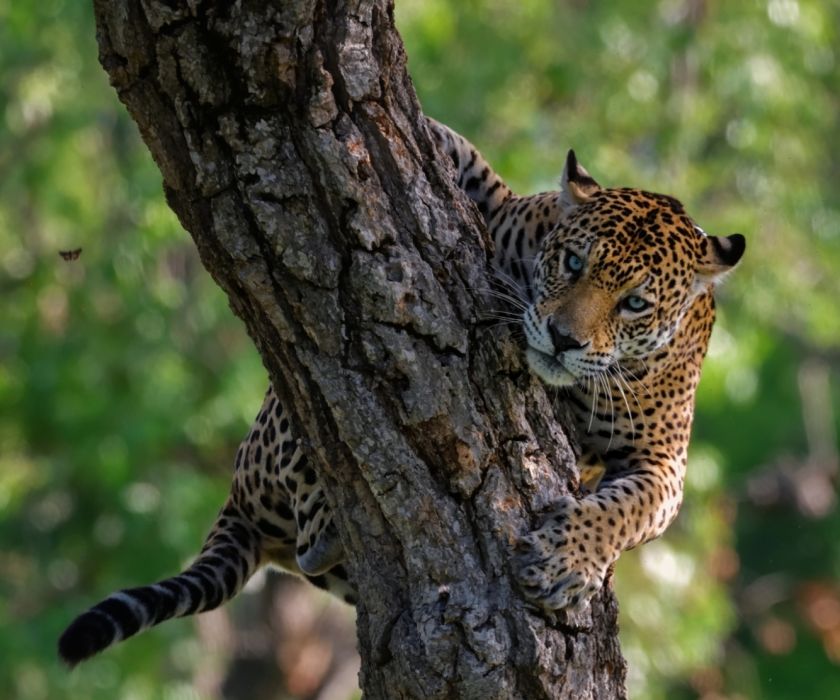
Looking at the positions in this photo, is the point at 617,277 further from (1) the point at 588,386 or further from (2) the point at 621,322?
(1) the point at 588,386

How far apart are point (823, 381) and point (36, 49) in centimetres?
1424

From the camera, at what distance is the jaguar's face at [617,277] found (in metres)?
5.82

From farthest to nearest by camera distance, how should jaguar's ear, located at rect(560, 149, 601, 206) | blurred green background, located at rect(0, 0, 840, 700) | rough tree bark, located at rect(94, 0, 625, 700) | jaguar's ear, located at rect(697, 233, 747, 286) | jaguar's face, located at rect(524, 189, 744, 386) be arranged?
blurred green background, located at rect(0, 0, 840, 700), jaguar's ear, located at rect(560, 149, 601, 206), jaguar's ear, located at rect(697, 233, 747, 286), jaguar's face, located at rect(524, 189, 744, 386), rough tree bark, located at rect(94, 0, 625, 700)

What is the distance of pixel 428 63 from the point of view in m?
16.4

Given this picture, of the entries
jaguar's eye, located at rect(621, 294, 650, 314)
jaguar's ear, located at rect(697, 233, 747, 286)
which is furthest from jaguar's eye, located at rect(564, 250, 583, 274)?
jaguar's ear, located at rect(697, 233, 747, 286)

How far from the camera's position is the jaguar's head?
583 cm

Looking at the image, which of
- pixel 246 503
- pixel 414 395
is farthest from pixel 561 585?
pixel 246 503

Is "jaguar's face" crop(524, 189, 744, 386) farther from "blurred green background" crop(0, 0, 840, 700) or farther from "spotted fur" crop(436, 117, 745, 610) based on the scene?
"blurred green background" crop(0, 0, 840, 700)

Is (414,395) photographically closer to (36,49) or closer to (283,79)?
(283,79)

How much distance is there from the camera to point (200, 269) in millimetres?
19109

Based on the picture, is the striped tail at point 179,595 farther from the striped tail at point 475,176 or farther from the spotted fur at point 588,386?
the striped tail at point 475,176

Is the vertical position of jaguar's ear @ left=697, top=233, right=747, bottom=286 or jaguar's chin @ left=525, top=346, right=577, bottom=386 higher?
jaguar's ear @ left=697, top=233, right=747, bottom=286

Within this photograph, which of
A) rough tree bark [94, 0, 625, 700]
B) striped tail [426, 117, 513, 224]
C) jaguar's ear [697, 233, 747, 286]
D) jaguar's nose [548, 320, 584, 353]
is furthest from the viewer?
striped tail [426, 117, 513, 224]

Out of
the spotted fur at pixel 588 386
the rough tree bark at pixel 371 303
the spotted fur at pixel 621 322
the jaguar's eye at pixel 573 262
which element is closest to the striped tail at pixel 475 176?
the spotted fur at pixel 588 386
